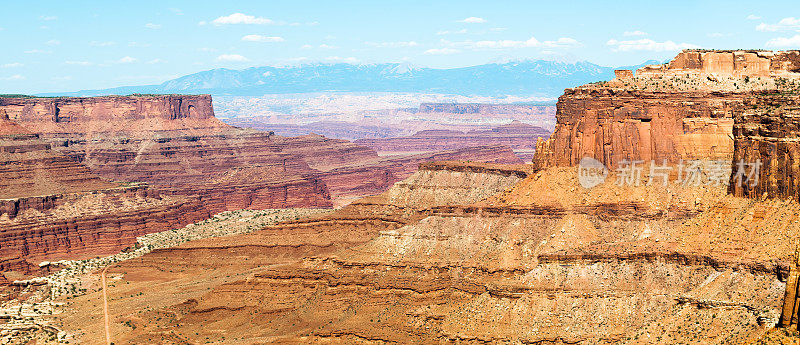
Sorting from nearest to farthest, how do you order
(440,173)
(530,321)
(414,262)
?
(530,321) < (414,262) < (440,173)

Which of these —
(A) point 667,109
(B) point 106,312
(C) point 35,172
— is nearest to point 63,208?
(C) point 35,172

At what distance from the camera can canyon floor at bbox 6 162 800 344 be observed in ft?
220

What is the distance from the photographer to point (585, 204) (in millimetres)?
89000

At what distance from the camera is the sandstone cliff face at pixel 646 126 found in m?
88.8

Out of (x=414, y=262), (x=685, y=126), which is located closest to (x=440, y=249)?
(x=414, y=262)

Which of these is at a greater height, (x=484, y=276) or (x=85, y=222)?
(x=484, y=276)

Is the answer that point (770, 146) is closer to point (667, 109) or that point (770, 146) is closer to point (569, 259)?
point (569, 259)

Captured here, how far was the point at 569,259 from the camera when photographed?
259 feet

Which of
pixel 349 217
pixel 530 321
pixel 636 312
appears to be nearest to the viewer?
pixel 636 312

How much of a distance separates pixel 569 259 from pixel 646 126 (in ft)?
55.0

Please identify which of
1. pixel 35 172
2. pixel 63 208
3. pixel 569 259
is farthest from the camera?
pixel 35 172

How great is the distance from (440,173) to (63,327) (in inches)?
2031

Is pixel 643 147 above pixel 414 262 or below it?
above

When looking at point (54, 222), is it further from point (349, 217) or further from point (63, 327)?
point (63, 327)
